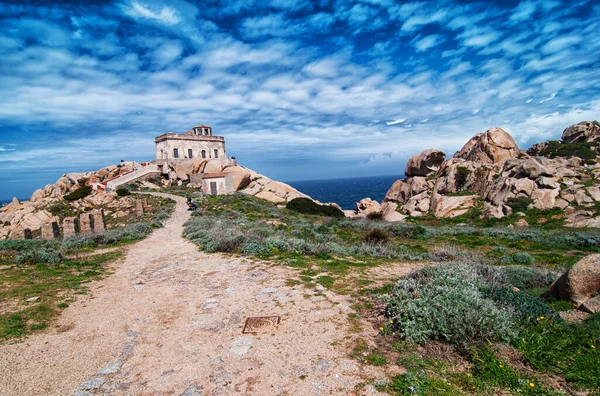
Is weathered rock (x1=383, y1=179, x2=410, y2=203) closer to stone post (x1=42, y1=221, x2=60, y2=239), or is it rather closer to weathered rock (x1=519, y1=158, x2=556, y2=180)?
weathered rock (x1=519, y1=158, x2=556, y2=180)

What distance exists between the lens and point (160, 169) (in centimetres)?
5806

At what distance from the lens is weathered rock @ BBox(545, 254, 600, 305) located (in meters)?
6.27

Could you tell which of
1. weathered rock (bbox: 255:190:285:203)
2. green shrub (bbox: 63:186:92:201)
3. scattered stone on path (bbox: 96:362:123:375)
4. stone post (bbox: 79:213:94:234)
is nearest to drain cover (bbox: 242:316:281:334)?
scattered stone on path (bbox: 96:362:123:375)

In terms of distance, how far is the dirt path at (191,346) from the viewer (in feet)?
15.6

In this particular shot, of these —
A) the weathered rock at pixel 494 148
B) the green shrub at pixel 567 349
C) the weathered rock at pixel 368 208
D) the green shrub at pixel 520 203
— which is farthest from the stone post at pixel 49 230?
the weathered rock at pixel 494 148

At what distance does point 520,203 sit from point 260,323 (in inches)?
1139

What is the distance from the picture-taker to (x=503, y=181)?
98.2ft

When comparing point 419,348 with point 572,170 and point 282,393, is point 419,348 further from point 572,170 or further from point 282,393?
point 572,170

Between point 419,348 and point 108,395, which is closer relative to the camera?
point 108,395

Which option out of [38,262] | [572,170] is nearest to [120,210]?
[38,262]

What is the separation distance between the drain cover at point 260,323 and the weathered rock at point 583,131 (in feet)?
196

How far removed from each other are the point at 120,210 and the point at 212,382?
31.7m

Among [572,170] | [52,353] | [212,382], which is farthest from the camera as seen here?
[572,170]

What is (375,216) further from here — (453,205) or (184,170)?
(184,170)
